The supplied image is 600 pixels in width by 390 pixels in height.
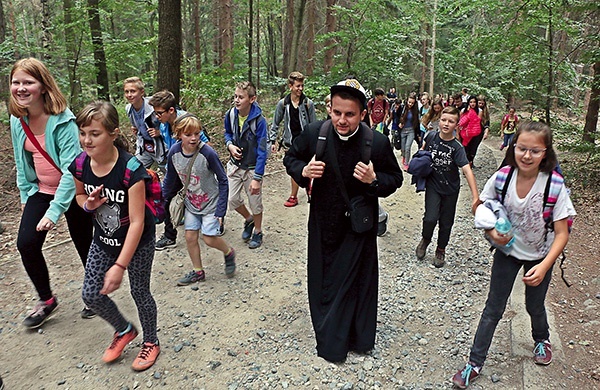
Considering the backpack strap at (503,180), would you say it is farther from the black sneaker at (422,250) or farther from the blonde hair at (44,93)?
the blonde hair at (44,93)

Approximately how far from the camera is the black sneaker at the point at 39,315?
12.8 ft

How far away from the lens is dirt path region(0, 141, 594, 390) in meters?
3.32

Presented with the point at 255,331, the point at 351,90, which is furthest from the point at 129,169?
the point at 255,331

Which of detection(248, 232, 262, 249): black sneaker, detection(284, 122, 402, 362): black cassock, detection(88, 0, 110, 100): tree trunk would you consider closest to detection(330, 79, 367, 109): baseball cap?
detection(284, 122, 402, 362): black cassock

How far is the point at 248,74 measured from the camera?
52.2 ft

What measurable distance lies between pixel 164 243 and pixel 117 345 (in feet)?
8.08

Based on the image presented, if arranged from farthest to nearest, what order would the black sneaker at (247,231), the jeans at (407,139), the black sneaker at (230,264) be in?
the jeans at (407,139) → the black sneaker at (247,231) → the black sneaker at (230,264)

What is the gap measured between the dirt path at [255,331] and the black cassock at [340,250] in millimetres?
253

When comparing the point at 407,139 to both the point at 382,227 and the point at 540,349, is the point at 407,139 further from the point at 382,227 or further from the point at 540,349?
the point at 540,349

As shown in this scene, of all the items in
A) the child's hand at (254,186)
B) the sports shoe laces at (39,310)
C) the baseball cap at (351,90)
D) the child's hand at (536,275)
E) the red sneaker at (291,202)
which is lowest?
the sports shoe laces at (39,310)

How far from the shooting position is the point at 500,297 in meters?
3.08

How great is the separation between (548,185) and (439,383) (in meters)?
1.76

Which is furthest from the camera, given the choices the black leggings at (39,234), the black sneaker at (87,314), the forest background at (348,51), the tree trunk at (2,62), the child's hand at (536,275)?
the tree trunk at (2,62)

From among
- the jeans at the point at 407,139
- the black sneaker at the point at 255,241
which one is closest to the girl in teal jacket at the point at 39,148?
the black sneaker at the point at 255,241
